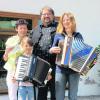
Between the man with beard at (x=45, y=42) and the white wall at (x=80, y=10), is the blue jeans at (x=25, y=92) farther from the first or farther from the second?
the white wall at (x=80, y=10)

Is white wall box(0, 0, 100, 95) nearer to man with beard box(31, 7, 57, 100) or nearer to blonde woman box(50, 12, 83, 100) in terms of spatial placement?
man with beard box(31, 7, 57, 100)

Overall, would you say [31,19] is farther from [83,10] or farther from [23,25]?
[23,25]

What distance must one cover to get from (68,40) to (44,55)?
0.51 metres

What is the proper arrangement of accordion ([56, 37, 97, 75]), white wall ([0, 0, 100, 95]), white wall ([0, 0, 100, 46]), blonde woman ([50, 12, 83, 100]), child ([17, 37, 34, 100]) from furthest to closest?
white wall ([0, 0, 100, 95]), white wall ([0, 0, 100, 46]), child ([17, 37, 34, 100]), blonde woman ([50, 12, 83, 100]), accordion ([56, 37, 97, 75])

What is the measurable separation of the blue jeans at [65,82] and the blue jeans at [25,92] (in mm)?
400

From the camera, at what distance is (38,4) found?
298 inches

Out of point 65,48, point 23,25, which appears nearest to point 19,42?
point 23,25

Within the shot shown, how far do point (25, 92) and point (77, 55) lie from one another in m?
0.97

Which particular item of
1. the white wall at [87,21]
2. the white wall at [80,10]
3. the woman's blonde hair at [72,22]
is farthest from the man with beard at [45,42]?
the white wall at [87,21]

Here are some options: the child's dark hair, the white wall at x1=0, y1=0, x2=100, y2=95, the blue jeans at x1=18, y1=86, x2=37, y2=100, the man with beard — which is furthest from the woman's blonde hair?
the white wall at x1=0, y1=0, x2=100, y2=95

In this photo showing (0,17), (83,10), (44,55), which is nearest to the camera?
(44,55)

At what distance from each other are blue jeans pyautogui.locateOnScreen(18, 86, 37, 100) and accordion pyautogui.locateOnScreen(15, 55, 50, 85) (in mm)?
242

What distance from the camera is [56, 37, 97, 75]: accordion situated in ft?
15.9

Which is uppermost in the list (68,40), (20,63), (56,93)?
(68,40)
